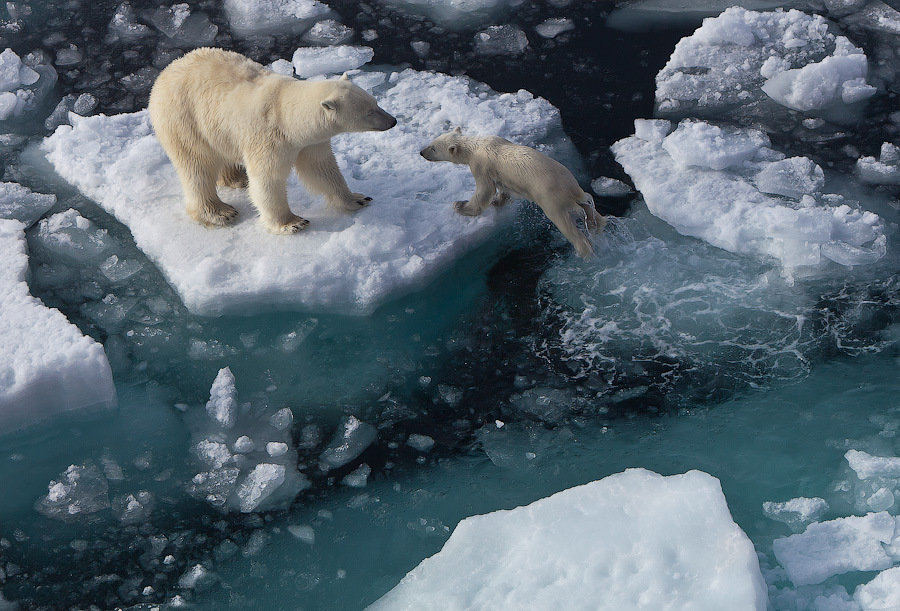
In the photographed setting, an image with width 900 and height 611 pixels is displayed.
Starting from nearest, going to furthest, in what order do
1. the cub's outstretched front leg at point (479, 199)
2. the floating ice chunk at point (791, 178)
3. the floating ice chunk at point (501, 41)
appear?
the cub's outstretched front leg at point (479, 199)
the floating ice chunk at point (791, 178)
the floating ice chunk at point (501, 41)

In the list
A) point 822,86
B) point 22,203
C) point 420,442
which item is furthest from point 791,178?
point 22,203

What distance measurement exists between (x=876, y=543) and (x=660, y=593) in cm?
89

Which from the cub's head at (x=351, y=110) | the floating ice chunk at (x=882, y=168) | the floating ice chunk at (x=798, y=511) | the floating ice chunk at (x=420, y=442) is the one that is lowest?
the floating ice chunk at (x=420, y=442)

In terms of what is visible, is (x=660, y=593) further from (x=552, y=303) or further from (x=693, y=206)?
(x=693, y=206)

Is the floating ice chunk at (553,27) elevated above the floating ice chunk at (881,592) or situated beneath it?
elevated above

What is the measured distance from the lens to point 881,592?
3555 millimetres

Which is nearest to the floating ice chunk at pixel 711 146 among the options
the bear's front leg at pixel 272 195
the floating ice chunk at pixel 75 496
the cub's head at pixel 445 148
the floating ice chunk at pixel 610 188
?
the floating ice chunk at pixel 610 188

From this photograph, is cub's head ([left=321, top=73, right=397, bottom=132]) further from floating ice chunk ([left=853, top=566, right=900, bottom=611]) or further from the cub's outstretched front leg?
floating ice chunk ([left=853, top=566, right=900, bottom=611])

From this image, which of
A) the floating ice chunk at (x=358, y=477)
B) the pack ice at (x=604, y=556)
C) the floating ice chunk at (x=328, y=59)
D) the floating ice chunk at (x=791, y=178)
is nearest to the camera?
the pack ice at (x=604, y=556)

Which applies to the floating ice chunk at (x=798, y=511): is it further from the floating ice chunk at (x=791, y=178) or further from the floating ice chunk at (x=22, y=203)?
the floating ice chunk at (x=22, y=203)

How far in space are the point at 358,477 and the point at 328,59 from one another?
10.1ft

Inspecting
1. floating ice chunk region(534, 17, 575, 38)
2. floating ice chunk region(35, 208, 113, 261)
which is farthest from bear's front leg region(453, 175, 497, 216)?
floating ice chunk region(534, 17, 575, 38)

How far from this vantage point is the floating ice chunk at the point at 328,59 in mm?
6199

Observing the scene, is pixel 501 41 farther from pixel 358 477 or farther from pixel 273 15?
pixel 358 477
